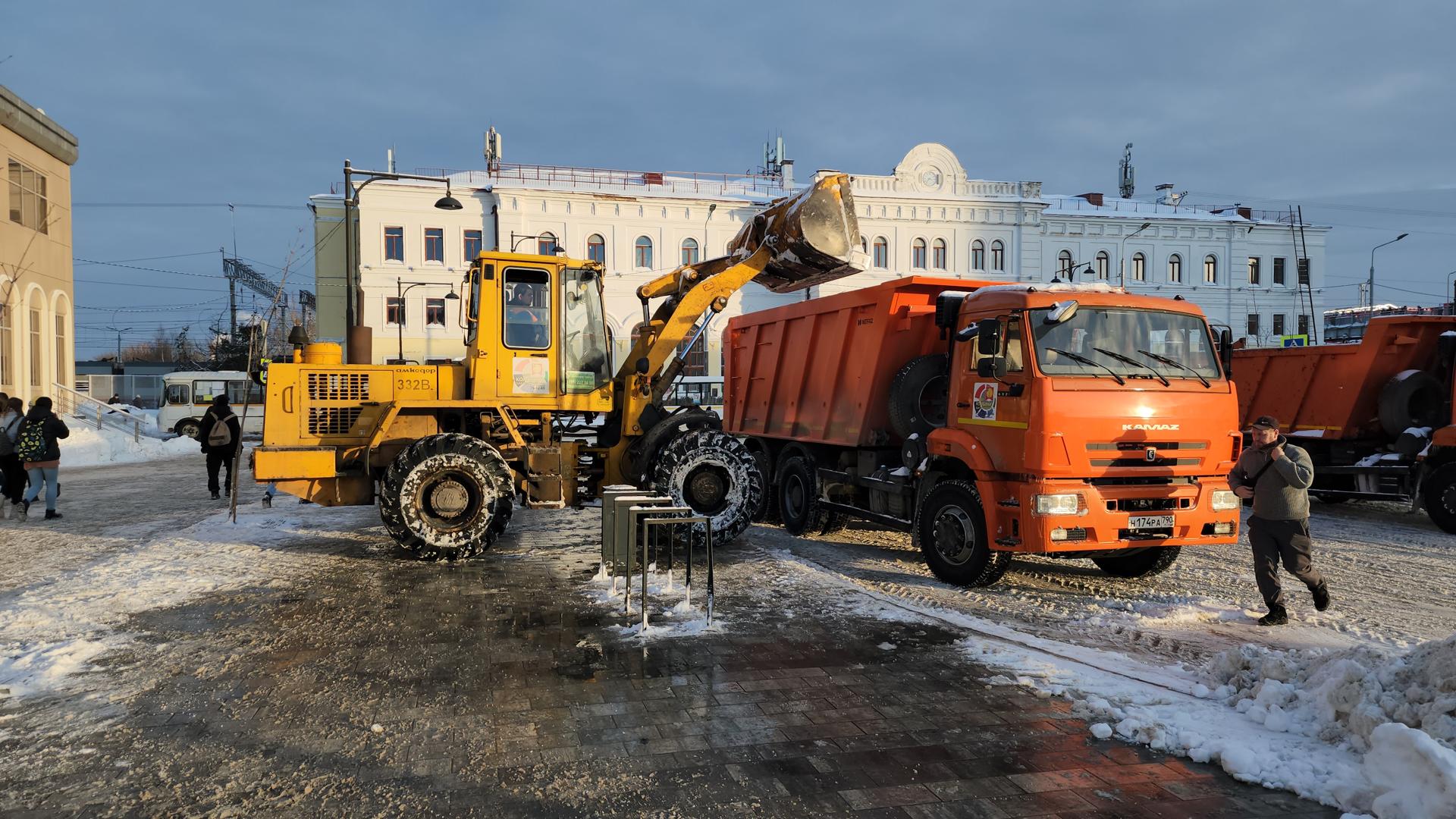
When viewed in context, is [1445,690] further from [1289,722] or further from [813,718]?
[813,718]

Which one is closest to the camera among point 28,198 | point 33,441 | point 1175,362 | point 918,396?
point 1175,362

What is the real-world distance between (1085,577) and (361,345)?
9.31 metres

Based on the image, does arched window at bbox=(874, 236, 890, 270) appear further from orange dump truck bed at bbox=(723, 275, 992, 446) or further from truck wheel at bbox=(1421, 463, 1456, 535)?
truck wheel at bbox=(1421, 463, 1456, 535)

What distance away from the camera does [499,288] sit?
10.1 metres

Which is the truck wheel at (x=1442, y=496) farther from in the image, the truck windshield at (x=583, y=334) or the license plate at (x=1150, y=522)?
the truck windshield at (x=583, y=334)

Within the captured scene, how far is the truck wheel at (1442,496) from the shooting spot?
1196 cm

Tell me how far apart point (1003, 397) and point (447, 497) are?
18.5 feet

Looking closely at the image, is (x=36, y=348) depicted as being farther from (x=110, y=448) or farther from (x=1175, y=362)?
(x=1175, y=362)

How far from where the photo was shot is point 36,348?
2802 centimetres

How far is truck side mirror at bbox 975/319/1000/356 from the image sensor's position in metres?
7.91

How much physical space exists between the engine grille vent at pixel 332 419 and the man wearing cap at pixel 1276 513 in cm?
884

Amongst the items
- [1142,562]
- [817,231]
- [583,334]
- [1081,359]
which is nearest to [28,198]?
[583,334]

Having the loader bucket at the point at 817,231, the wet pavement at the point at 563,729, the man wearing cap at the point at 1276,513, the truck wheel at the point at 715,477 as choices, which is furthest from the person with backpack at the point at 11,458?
the man wearing cap at the point at 1276,513

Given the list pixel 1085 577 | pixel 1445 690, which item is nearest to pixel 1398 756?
pixel 1445 690
